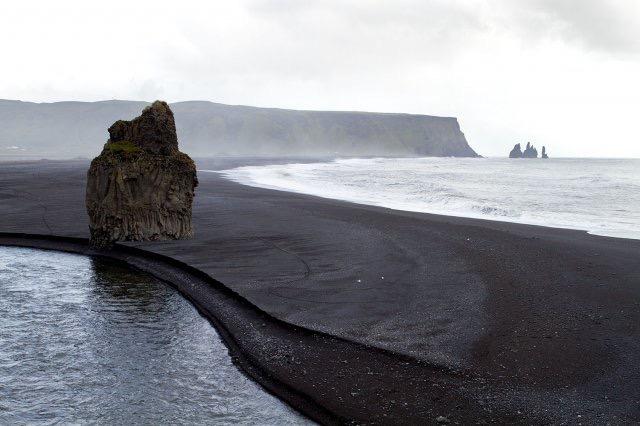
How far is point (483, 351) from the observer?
269 inches

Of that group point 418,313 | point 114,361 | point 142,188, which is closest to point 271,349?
point 114,361

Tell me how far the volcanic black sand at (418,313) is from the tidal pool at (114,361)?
43cm

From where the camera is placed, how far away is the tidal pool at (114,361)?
5461 mm

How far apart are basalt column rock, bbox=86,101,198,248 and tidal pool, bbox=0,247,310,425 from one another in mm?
3046

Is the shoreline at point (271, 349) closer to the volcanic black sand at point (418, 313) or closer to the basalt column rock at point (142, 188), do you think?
the volcanic black sand at point (418, 313)

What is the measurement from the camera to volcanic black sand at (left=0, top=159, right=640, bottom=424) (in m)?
5.71

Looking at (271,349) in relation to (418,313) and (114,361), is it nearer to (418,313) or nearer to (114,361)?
(114,361)

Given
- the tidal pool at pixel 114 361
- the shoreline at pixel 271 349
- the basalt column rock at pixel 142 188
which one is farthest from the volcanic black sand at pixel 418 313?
the basalt column rock at pixel 142 188

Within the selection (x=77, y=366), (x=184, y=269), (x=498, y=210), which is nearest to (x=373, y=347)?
(x=77, y=366)

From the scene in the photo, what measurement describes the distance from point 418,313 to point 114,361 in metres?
4.48

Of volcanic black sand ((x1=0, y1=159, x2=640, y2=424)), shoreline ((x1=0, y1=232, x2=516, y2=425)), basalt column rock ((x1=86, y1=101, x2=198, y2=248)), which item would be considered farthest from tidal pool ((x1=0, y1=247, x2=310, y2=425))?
basalt column rock ((x1=86, y1=101, x2=198, y2=248))

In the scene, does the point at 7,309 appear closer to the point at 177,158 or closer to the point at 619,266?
the point at 177,158

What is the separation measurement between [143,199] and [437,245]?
7.65 meters

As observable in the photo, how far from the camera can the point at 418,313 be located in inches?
326
